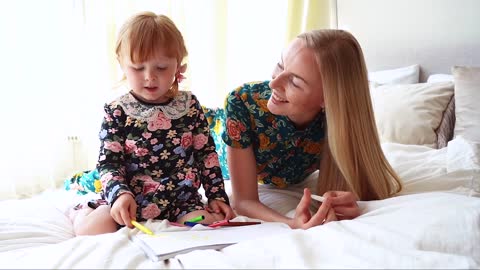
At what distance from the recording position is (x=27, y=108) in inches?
87.8

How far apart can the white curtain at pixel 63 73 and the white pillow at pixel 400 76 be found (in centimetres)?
77

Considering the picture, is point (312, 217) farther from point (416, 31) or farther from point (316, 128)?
point (416, 31)

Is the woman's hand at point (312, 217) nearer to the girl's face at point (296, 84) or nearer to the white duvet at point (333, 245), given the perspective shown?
the white duvet at point (333, 245)

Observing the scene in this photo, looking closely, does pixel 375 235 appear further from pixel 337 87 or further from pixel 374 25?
pixel 374 25

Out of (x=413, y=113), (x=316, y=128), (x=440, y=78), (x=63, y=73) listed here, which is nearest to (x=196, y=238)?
(x=316, y=128)

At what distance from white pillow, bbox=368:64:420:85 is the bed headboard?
6 centimetres

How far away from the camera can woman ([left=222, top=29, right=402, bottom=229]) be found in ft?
3.87

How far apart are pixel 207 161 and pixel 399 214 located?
1.87ft

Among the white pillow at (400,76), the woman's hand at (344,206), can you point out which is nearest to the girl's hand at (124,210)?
the woman's hand at (344,206)

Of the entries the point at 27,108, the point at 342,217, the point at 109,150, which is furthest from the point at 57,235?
the point at 27,108

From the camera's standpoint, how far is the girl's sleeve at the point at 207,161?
130cm

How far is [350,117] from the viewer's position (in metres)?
1.19

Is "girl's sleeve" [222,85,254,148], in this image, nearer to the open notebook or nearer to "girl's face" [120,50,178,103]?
"girl's face" [120,50,178,103]

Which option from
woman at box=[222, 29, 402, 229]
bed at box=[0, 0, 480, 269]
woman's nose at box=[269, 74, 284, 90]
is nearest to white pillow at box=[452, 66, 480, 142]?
bed at box=[0, 0, 480, 269]
